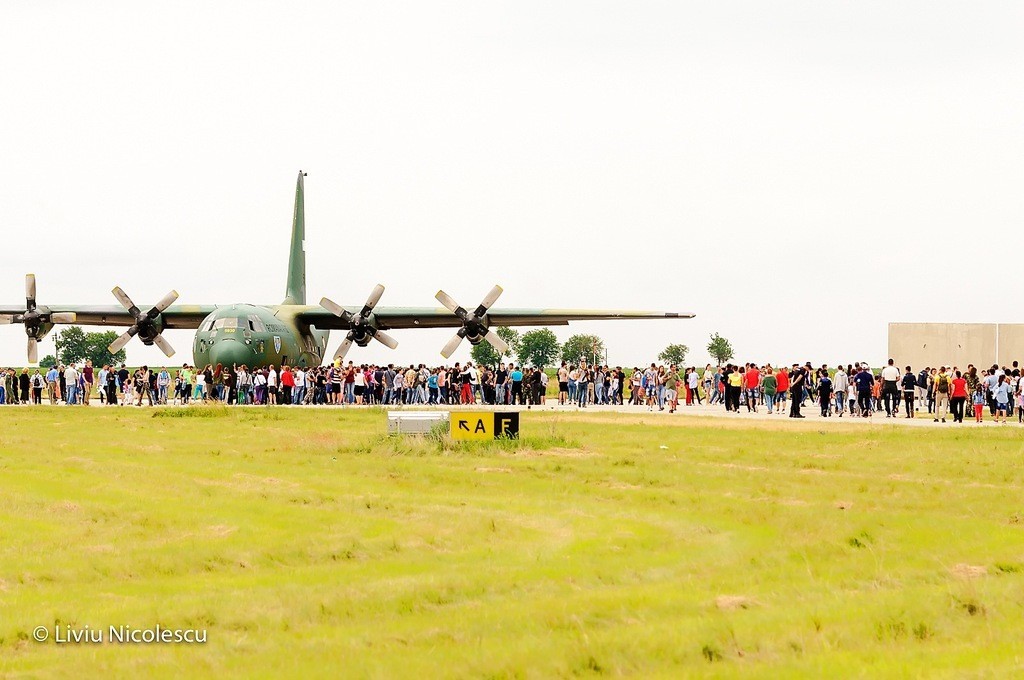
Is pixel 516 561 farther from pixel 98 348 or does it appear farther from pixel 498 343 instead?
pixel 98 348

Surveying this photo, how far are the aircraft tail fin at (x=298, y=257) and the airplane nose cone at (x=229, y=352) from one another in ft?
37.3

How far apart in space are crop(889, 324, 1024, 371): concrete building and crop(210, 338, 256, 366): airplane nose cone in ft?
83.3

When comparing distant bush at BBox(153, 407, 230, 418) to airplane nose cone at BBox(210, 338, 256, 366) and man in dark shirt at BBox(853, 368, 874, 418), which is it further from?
man in dark shirt at BBox(853, 368, 874, 418)

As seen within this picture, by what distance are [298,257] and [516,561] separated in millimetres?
46290

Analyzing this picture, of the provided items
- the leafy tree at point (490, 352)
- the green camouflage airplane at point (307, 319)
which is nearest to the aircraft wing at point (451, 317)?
the green camouflage airplane at point (307, 319)

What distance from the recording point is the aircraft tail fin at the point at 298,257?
183ft

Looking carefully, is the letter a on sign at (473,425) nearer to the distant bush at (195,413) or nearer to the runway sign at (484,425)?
the runway sign at (484,425)

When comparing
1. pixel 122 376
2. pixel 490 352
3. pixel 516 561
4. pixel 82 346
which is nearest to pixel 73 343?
pixel 82 346

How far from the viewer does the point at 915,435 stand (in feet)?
91.8

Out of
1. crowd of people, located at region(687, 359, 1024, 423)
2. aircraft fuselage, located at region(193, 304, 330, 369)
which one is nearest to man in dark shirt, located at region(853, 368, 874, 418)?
crowd of people, located at region(687, 359, 1024, 423)

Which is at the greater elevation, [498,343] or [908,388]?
[498,343]

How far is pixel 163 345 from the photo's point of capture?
48.8 m

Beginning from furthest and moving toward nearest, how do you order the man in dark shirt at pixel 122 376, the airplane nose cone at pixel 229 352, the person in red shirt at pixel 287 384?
1. the man in dark shirt at pixel 122 376
2. the person in red shirt at pixel 287 384
3. the airplane nose cone at pixel 229 352

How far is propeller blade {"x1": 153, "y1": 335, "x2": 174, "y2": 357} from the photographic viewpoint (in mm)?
48184
